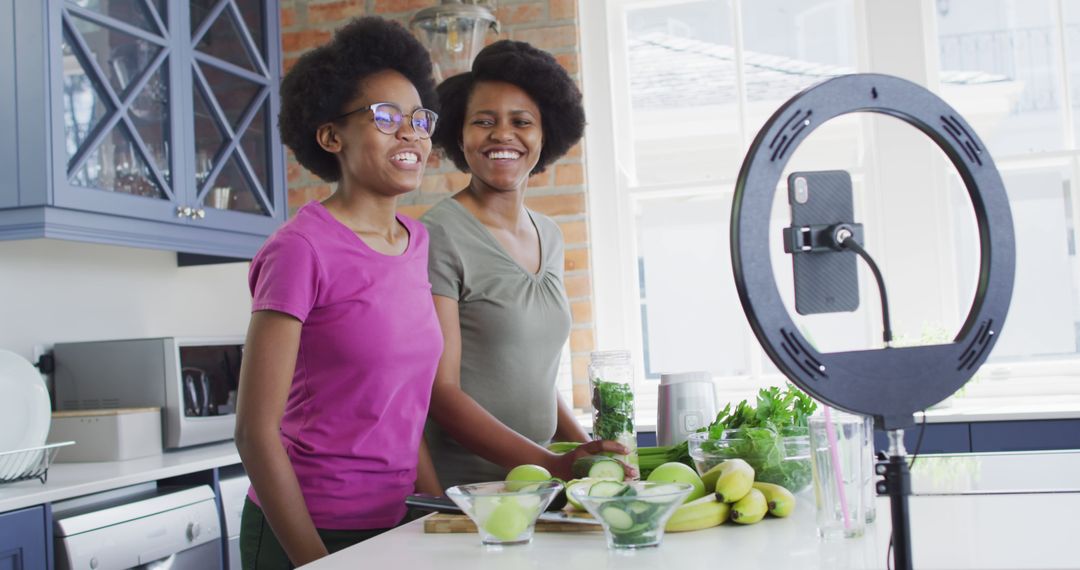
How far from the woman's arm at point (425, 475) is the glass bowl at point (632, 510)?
0.55 metres

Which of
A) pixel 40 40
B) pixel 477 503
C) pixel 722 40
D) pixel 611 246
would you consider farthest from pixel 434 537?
pixel 722 40

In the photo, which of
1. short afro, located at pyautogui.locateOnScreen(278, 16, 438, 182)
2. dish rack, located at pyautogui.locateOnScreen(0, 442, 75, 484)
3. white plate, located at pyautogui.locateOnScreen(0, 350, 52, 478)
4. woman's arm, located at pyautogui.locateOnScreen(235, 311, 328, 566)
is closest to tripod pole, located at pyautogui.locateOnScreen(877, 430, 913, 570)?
woman's arm, located at pyautogui.locateOnScreen(235, 311, 328, 566)

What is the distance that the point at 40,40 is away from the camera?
248 cm

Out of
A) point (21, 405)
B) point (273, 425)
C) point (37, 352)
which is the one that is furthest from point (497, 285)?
point (37, 352)

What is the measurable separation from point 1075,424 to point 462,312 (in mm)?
1914

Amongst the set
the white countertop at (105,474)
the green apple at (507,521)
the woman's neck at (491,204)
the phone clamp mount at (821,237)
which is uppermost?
the woman's neck at (491,204)

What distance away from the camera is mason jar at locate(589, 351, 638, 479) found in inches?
60.2

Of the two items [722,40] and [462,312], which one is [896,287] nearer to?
[722,40]

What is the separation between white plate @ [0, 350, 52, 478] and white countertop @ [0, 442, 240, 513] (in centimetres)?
10

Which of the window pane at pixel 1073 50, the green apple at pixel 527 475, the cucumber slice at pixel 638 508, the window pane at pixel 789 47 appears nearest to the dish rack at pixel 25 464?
the green apple at pixel 527 475

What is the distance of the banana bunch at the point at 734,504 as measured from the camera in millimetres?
1188

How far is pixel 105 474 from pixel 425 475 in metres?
1.12

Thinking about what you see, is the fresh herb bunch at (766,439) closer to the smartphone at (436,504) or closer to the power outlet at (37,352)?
the smartphone at (436,504)

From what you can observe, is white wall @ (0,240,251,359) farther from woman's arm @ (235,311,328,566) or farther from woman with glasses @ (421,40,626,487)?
woman's arm @ (235,311,328,566)
